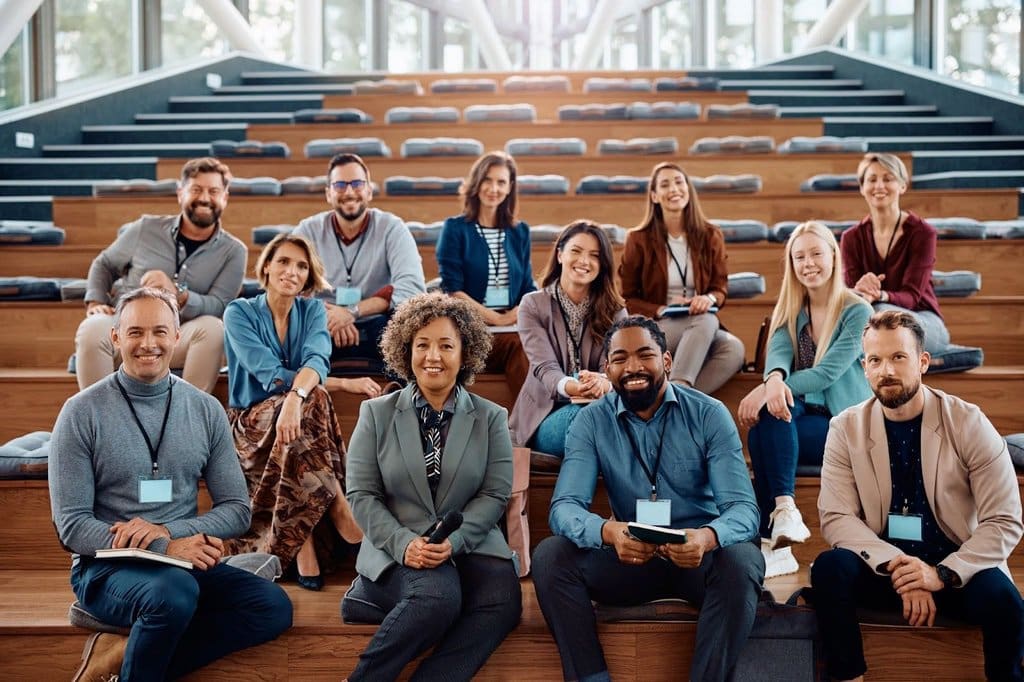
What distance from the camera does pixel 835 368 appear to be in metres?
2.58

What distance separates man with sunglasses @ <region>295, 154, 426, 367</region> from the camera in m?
3.09

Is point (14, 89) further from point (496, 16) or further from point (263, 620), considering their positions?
point (496, 16)

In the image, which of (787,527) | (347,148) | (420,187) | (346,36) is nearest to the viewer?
(787,527)

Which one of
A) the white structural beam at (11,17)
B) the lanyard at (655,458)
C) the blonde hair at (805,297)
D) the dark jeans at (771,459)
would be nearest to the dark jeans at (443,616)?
the lanyard at (655,458)

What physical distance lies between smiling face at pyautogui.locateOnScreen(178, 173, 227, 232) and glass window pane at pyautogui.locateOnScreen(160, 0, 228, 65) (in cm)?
487

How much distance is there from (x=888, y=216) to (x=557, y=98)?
3.21 m

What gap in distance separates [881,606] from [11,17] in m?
4.11

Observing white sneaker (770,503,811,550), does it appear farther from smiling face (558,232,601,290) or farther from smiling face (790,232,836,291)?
smiling face (558,232,601,290)

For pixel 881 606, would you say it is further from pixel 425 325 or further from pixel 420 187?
pixel 420 187

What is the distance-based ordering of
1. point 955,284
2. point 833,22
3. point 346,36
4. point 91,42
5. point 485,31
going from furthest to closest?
point 485,31 < point 346,36 < point 833,22 < point 91,42 < point 955,284

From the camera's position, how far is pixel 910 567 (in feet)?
6.71

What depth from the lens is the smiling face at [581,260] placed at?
8.99 feet

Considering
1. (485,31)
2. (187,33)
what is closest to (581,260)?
(187,33)

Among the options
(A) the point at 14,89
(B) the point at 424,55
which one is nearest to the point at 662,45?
(B) the point at 424,55
